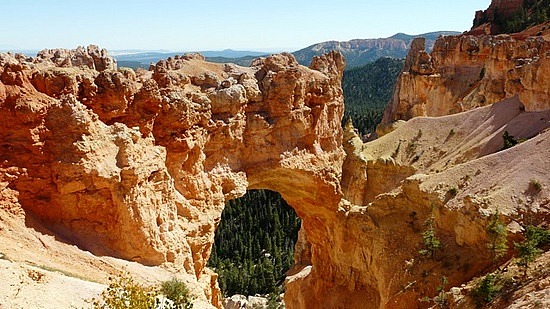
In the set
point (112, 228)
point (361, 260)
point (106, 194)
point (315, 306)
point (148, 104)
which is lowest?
point (315, 306)

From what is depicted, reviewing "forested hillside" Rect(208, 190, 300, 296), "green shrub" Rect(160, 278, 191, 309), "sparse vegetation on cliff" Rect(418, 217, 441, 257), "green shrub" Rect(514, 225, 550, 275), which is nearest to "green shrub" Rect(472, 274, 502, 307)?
"green shrub" Rect(514, 225, 550, 275)

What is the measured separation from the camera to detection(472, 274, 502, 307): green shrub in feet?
62.8

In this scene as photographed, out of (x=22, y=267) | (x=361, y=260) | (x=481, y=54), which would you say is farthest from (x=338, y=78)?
(x=481, y=54)

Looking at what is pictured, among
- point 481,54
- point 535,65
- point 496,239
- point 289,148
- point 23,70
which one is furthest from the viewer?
point 481,54

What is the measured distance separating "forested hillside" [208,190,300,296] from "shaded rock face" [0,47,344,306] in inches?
1295

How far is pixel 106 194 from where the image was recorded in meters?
19.9

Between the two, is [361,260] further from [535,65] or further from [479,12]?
[479,12]

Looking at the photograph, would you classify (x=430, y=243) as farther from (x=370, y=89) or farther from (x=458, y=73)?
(x=370, y=89)

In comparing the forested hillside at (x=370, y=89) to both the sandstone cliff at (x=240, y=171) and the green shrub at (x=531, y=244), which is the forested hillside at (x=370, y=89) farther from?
the green shrub at (x=531, y=244)

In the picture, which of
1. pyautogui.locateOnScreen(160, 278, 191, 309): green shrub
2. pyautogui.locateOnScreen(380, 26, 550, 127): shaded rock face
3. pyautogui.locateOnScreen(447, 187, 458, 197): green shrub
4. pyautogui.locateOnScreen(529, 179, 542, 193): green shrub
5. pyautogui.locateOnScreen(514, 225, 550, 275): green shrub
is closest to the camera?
pyautogui.locateOnScreen(160, 278, 191, 309): green shrub

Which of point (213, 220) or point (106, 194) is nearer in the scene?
point (106, 194)

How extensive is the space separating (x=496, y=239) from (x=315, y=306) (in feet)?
60.9

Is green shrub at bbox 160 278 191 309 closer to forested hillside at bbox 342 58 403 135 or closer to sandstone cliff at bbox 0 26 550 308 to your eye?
sandstone cliff at bbox 0 26 550 308

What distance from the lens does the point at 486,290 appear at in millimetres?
19484
